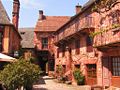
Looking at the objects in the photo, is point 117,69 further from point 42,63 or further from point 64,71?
point 42,63

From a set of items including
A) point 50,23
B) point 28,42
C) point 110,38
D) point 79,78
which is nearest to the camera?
point 110,38

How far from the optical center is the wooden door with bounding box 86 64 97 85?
23.5 m

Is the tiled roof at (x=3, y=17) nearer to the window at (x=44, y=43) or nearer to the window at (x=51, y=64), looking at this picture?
the window at (x=44, y=43)

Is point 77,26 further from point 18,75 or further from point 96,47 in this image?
point 18,75

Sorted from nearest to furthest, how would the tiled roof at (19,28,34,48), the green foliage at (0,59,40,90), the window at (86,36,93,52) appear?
the green foliage at (0,59,40,90) → the window at (86,36,93,52) → the tiled roof at (19,28,34,48)

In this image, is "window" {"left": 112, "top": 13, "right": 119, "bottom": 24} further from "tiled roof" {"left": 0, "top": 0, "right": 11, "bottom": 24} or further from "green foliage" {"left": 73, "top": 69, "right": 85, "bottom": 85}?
"tiled roof" {"left": 0, "top": 0, "right": 11, "bottom": 24}

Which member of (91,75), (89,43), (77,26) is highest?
(77,26)

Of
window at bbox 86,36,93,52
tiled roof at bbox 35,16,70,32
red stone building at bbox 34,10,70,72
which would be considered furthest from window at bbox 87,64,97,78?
tiled roof at bbox 35,16,70,32

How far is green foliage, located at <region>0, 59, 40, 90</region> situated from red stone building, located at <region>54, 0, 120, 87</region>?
19.4 feet

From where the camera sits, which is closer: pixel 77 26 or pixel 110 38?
pixel 110 38

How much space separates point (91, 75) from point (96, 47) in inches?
171

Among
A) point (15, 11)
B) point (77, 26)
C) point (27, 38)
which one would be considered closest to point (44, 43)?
point (27, 38)

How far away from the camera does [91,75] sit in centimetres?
2395

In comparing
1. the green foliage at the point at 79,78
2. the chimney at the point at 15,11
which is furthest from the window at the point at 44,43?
the green foliage at the point at 79,78
